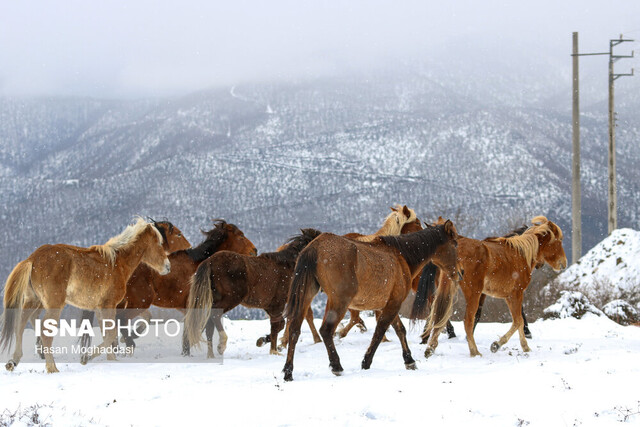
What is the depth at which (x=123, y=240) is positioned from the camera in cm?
941

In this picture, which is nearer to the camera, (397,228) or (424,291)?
(424,291)

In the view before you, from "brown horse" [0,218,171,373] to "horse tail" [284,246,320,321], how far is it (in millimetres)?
3029

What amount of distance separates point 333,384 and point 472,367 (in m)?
2.28

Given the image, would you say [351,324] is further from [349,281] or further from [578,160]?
[578,160]

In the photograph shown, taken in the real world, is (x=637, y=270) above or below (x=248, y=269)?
below

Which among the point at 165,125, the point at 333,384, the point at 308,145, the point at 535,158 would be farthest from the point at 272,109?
the point at 333,384

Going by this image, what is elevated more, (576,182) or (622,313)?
(576,182)

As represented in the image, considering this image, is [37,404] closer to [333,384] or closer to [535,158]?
[333,384]

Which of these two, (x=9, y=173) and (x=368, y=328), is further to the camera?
(x=9, y=173)

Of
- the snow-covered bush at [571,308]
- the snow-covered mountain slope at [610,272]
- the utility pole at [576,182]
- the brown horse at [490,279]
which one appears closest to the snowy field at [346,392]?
the brown horse at [490,279]

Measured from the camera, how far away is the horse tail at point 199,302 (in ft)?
30.1

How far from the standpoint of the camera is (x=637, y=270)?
17.7m

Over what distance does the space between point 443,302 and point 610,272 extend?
455 inches

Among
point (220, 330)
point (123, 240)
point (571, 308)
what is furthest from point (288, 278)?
point (571, 308)
